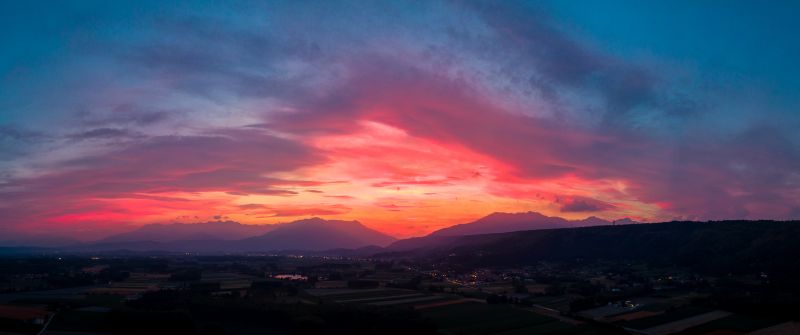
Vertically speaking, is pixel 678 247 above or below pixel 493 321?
above

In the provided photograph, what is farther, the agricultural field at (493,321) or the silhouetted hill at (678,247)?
the silhouetted hill at (678,247)

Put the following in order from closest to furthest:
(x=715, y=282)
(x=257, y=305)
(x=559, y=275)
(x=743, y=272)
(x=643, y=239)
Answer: (x=257, y=305) < (x=715, y=282) < (x=743, y=272) < (x=559, y=275) < (x=643, y=239)

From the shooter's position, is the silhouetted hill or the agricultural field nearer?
the agricultural field

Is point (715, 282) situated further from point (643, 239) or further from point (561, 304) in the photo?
point (643, 239)

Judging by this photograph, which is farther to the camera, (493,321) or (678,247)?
(678,247)

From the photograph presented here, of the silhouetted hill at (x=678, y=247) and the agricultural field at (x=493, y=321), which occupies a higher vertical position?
→ the silhouetted hill at (x=678, y=247)

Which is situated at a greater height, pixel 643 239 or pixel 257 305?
pixel 643 239

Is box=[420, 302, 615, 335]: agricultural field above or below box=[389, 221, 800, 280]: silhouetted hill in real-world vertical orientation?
below

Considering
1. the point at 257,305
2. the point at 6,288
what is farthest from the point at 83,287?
the point at 257,305
